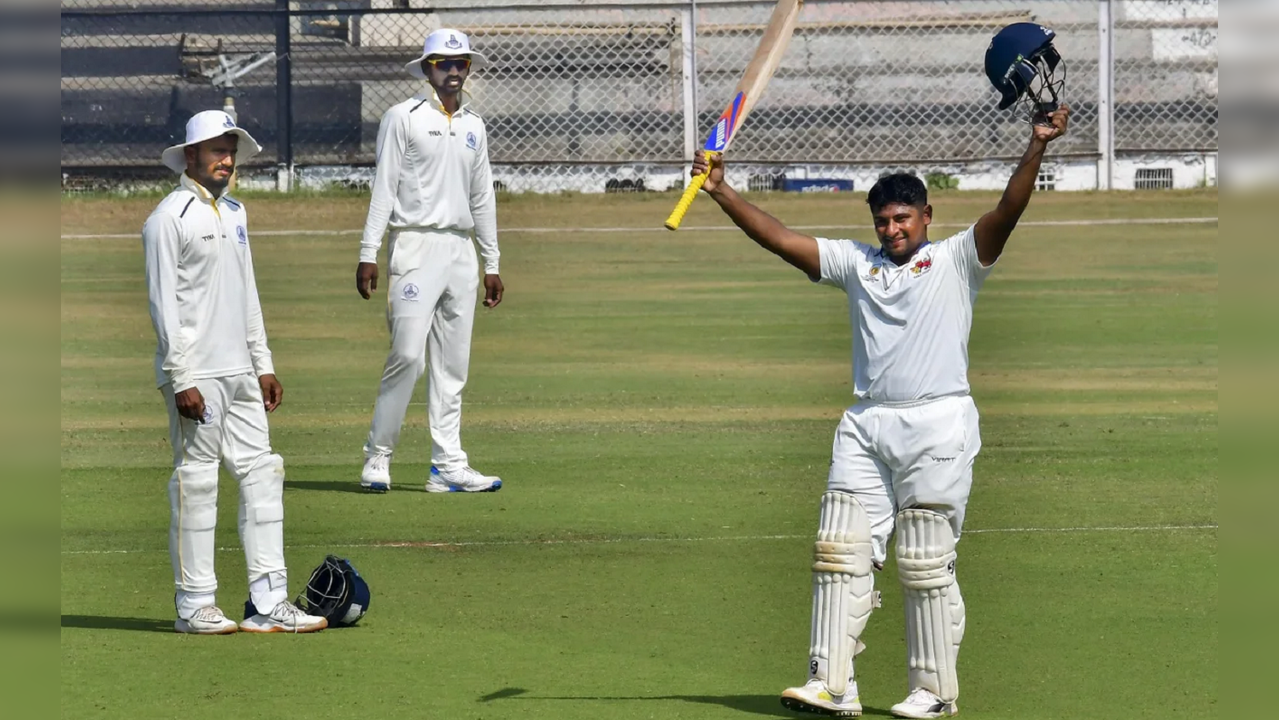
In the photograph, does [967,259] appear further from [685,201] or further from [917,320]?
[685,201]

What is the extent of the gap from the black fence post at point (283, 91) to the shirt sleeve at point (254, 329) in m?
15.7

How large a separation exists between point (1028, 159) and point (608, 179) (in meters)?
17.9

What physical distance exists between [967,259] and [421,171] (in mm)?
5164

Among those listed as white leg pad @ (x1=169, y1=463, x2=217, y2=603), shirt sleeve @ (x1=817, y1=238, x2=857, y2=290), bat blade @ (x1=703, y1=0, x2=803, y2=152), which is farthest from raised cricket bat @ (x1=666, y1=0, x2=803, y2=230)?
white leg pad @ (x1=169, y1=463, x2=217, y2=603)

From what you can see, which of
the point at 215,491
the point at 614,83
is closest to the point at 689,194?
the point at 215,491


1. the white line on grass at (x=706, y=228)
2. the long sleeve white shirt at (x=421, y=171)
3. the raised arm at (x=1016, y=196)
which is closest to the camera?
the raised arm at (x=1016, y=196)

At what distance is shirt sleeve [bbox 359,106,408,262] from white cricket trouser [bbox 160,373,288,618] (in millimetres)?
3137

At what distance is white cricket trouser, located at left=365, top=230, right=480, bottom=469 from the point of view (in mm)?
11094

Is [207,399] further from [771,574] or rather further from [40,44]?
[40,44]

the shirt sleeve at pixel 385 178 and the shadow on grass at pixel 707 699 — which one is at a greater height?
the shirt sleeve at pixel 385 178

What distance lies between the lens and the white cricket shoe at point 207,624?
7832 millimetres

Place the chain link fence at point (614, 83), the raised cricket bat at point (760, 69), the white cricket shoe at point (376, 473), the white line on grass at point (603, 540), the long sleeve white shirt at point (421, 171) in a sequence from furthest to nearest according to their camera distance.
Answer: the chain link fence at point (614, 83), the long sleeve white shirt at point (421, 171), the white cricket shoe at point (376, 473), the white line on grass at point (603, 540), the raised cricket bat at point (760, 69)

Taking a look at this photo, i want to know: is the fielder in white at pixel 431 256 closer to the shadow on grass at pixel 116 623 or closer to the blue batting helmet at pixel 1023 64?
the shadow on grass at pixel 116 623

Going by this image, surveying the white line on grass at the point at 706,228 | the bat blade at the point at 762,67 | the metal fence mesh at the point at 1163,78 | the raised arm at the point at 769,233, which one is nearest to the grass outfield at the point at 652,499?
the white line on grass at the point at 706,228
